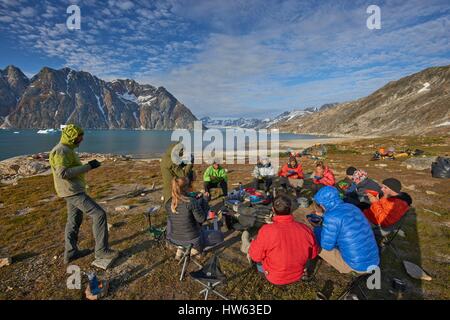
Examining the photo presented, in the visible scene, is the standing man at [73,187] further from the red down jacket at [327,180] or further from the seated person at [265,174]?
the red down jacket at [327,180]

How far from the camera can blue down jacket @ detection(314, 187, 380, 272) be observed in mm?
4195

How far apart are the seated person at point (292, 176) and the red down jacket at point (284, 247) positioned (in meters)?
7.19

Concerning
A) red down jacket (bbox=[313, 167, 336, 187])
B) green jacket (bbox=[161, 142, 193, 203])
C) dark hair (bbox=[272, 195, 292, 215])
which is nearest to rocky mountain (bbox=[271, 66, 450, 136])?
red down jacket (bbox=[313, 167, 336, 187])

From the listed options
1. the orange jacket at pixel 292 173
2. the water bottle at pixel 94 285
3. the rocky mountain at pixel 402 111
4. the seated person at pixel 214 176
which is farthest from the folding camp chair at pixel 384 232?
the rocky mountain at pixel 402 111

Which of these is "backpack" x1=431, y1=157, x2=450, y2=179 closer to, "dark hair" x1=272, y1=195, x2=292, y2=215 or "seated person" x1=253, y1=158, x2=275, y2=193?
"seated person" x1=253, y1=158, x2=275, y2=193

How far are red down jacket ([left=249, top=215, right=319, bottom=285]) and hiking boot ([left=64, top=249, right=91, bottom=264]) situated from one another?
195 inches

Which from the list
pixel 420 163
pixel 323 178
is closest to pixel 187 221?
pixel 323 178

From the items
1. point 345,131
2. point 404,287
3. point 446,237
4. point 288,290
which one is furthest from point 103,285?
point 345,131

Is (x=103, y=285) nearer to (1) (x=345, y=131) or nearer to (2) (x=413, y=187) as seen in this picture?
(2) (x=413, y=187)

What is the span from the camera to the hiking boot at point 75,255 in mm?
5848

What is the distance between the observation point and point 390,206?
5809mm

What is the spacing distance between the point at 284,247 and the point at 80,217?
5.07 m
